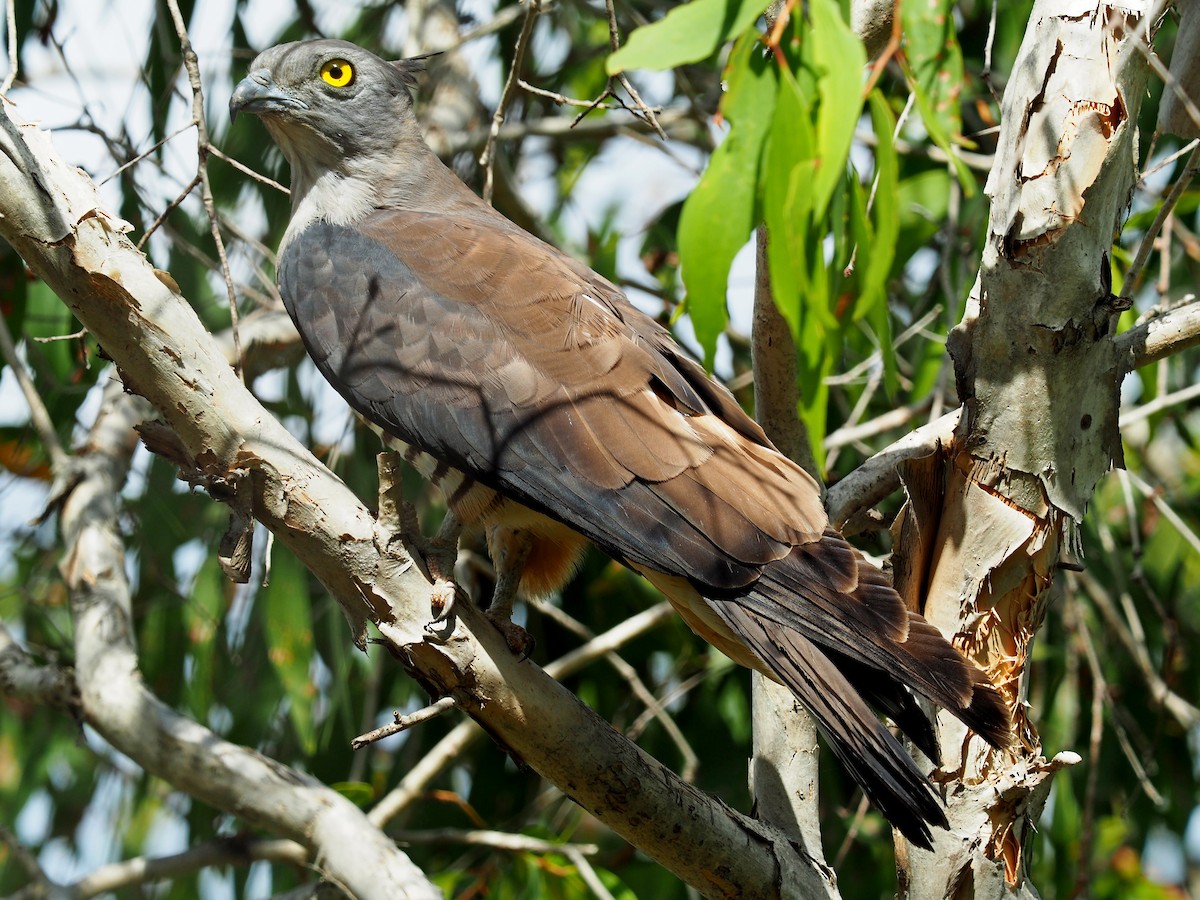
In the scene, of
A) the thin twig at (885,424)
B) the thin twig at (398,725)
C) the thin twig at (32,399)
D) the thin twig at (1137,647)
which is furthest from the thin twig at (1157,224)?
the thin twig at (32,399)

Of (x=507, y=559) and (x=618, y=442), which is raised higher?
(x=618, y=442)

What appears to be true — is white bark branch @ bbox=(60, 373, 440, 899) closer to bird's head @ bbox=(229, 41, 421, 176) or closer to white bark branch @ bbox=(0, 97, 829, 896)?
white bark branch @ bbox=(0, 97, 829, 896)

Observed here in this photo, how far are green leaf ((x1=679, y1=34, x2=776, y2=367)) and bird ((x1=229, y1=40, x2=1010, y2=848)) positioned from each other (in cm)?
77

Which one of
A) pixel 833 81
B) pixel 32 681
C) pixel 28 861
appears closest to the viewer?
pixel 833 81

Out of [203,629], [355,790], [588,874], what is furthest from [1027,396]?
[203,629]

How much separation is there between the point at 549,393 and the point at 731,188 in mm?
1007

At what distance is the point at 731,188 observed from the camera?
6.30ft

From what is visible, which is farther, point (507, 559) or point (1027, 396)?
point (507, 559)

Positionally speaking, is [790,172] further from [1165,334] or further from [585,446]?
[1165,334]

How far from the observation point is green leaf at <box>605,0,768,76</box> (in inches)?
70.7

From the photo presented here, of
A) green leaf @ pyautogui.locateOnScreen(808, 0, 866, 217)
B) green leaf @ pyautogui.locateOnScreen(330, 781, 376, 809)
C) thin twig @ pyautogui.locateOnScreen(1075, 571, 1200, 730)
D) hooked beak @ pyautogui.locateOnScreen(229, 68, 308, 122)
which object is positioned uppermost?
green leaf @ pyautogui.locateOnScreen(808, 0, 866, 217)

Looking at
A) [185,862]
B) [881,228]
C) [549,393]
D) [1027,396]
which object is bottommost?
[185,862]

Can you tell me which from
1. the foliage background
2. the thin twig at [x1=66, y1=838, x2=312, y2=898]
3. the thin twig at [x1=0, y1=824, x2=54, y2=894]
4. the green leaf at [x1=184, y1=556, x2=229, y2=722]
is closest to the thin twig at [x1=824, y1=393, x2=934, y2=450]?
the foliage background

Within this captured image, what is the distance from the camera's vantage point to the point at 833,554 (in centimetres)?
251
